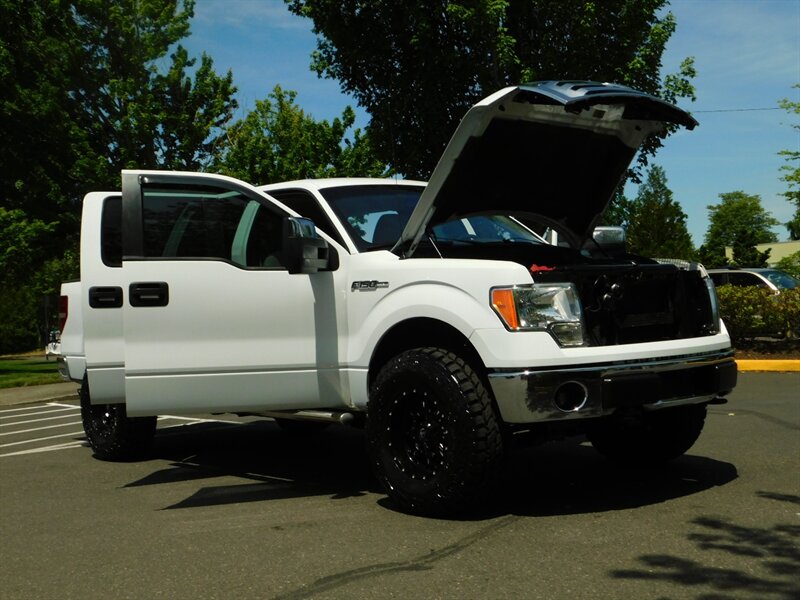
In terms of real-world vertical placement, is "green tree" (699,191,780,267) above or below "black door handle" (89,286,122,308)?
above

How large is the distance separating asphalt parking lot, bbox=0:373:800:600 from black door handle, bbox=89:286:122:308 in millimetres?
1276

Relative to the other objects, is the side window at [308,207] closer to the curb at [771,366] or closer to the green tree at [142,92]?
the curb at [771,366]

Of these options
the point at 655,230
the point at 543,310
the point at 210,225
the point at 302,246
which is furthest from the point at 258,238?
the point at 655,230

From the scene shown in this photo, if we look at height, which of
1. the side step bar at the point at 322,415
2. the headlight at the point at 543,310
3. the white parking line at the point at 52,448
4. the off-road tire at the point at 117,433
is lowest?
the white parking line at the point at 52,448

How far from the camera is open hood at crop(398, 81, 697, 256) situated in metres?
5.05

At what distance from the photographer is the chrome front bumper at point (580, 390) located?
4.50 meters

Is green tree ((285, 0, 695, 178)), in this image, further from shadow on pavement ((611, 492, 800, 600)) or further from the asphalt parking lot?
shadow on pavement ((611, 492, 800, 600))

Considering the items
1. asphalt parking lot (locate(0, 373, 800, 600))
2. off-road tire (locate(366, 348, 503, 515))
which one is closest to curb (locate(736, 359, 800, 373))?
asphalt parking lot (locate(0, 373, 800, 600))

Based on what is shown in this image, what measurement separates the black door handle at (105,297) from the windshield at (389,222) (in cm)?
150

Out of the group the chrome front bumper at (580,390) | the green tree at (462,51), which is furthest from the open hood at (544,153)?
the green tree at (462,51)

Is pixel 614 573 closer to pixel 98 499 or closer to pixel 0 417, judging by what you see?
pixel 98 499

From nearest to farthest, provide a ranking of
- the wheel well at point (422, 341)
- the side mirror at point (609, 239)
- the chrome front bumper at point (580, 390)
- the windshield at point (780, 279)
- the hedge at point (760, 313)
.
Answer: the chrome front bumper at point (580, 390)
the wheel well at point (422, 341)
the side mirror at point (609, 239)
the hedge at point (760, 313)
the windshield at point (780, 279)

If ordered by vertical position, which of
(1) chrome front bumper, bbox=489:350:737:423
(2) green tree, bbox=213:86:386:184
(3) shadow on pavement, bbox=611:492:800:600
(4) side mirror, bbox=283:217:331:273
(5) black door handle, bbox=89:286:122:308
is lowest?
(3) shadow on pavement, bbox=611:492:800:600

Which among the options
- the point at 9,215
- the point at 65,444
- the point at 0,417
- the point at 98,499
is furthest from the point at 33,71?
the point at 98,499
